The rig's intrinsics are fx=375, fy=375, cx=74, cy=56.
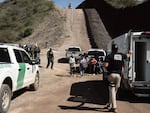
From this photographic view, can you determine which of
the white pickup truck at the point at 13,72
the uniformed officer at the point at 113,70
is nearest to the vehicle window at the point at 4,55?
the white pickup truck at the point at 13,72

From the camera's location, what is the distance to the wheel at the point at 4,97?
10317mm

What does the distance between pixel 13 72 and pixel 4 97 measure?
1.04m

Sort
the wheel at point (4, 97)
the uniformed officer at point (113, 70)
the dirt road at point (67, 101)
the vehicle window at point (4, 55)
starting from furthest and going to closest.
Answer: the vehicle window at point (4, 55), the dirt road at point (67, 101), the uniformed officer at point (113, 70), the wheel at point (4, 97)

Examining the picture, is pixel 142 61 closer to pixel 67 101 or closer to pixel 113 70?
pixel 67 101

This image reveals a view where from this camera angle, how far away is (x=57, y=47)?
45.9 metres

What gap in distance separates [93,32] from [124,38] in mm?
39040

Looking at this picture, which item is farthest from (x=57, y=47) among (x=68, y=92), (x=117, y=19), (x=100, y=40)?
(x=68, y=92)

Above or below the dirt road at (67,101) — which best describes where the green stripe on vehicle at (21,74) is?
above

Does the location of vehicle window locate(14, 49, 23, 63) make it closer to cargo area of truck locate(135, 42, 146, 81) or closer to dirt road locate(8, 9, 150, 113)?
dirt road locate(8, 9, 150, 113)

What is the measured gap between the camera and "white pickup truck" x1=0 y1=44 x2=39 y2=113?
418 inches

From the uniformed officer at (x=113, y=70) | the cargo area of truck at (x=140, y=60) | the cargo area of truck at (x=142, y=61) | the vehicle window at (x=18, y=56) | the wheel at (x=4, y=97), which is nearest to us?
the wheel at (x=4, y=97)

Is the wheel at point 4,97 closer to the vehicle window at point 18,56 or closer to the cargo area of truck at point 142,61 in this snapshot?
the vehicle window at point 18,56

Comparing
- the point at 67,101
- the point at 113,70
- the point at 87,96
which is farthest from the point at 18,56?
the point at 113,70

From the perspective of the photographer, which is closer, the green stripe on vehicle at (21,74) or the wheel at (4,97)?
the wheel at (4,97)
